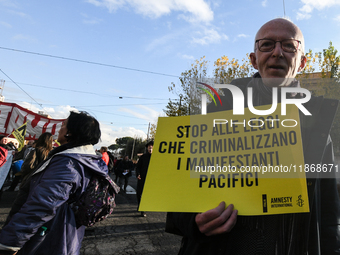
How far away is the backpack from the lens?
189 cm

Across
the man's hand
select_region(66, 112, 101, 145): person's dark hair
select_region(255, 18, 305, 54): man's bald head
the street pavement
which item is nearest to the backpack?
select_region(66, 112, 101, 145): person's dark hair

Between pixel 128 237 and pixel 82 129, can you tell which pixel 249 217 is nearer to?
pixel 82 129

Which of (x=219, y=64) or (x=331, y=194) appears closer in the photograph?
(x=331, y=194)

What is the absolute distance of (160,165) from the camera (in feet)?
3.37

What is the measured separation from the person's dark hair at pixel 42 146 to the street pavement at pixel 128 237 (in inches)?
52.6

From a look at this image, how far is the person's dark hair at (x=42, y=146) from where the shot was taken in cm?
425

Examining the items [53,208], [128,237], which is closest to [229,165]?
[53,208]

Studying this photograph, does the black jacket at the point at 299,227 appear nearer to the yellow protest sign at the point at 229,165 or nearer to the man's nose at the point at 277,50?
the yellow protest sign at the point at 229,165

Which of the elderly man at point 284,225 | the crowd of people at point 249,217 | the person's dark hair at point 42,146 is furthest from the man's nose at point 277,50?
the person's dark hair at point 42,146

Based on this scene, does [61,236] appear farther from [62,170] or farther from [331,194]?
[331,194]

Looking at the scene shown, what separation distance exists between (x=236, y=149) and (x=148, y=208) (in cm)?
45

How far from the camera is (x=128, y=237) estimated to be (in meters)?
4.34

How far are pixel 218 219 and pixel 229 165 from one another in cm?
22

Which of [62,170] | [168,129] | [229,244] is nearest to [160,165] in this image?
[168,129]
